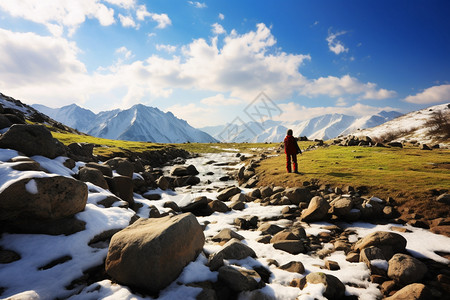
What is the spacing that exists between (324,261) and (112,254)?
23.4ft

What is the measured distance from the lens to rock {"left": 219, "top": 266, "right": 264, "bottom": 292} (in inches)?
232

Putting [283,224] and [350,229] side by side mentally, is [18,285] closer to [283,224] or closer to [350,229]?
[283,224]

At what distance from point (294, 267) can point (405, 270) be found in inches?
123

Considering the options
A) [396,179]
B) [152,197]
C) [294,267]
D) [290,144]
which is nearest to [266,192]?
[290,144]

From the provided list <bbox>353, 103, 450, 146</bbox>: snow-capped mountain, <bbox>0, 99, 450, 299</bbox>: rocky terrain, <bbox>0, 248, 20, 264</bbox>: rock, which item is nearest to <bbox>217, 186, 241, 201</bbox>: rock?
<bbox>0, 99, 450, 299</bbox>: rocky terrain

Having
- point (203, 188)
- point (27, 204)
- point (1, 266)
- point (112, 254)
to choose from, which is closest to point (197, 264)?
point (112, 254)

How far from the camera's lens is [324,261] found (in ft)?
25.6

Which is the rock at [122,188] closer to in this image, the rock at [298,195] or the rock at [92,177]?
the rock at [92,177]

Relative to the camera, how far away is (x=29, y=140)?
10125mm

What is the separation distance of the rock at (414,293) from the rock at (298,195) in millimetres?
8826

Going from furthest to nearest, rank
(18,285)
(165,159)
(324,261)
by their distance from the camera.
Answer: (165,159) → (324,261) → (18,285)

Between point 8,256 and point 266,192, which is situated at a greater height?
point 8,256

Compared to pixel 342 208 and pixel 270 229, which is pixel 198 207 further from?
pixel 342 208

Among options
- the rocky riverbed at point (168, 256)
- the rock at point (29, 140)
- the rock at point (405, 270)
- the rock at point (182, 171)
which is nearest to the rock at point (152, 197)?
the rocky riverbed at point (168, 256)
